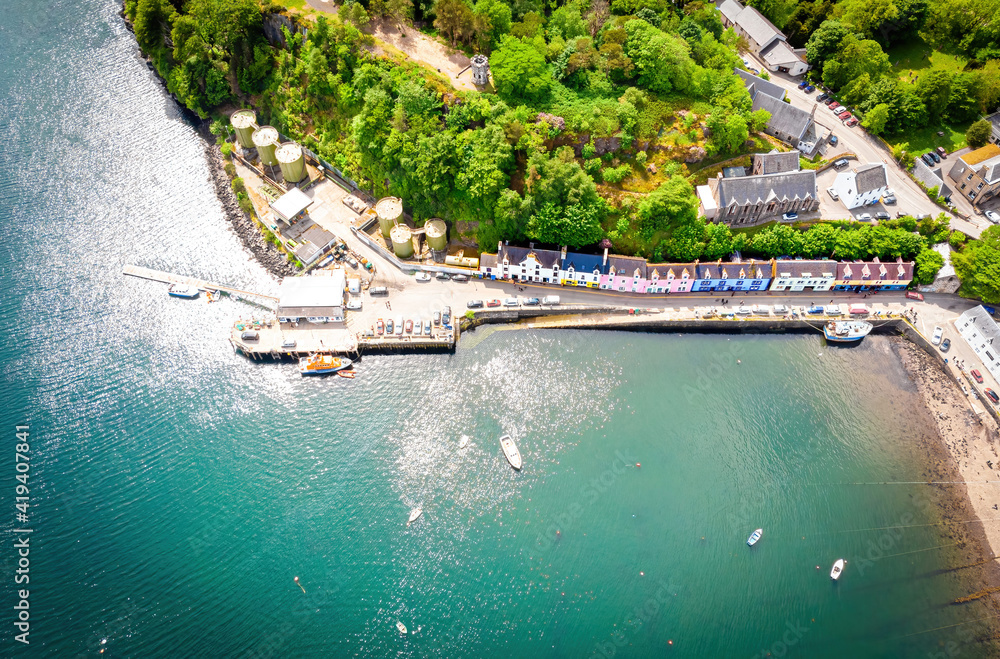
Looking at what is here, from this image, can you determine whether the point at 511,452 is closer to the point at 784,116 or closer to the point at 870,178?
the point at 870,178

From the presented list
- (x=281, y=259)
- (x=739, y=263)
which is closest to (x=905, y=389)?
(x=739, y=263)

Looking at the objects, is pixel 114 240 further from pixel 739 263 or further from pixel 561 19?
pixel 739 263

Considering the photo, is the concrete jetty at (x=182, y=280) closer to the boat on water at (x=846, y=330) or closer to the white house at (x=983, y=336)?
the boat on water at (x=846, y=330)

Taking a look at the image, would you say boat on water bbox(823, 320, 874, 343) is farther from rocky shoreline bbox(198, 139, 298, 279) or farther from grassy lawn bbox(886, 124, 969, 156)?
rocky shoreline bbox(198, 139, 298, 279)

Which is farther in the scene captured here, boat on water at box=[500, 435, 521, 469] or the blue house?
the blue house

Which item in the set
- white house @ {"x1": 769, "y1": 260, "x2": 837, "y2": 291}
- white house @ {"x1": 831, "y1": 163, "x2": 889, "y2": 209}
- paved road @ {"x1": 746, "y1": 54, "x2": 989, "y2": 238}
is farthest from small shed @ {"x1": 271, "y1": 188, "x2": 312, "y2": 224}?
white house @ {"x1": 831, "y1": 163, "x2": 889, "y2": 209}

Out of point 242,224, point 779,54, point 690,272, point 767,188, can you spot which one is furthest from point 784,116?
point 242,224
